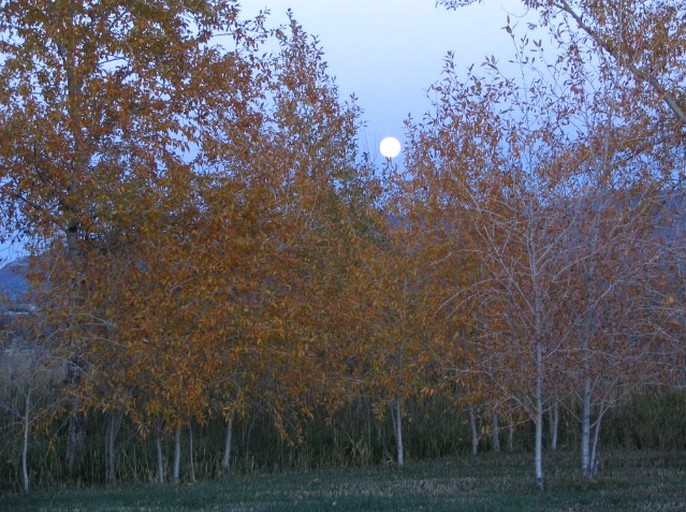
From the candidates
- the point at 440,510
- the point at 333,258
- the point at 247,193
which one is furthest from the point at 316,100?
the point at 440,510

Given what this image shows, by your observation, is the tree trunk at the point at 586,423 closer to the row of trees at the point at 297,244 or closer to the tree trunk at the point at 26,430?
the row of trees at the point at 297,244

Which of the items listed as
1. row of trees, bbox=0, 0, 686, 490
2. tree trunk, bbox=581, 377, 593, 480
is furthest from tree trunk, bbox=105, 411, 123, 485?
tree trunk, bbox=581, 377, 593, 480

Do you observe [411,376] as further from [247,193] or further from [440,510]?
[440,510]

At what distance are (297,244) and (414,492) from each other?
144 inches

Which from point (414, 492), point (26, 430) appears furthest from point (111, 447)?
point (414, 492)

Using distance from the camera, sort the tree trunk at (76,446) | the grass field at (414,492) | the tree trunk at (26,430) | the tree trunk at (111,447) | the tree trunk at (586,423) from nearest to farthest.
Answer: the grass field at (414,492)
the tree trunk at (586,423)
the tree trunk at (26,430)
the tree trunk at (111,447)
the tree trunk at (76,446)

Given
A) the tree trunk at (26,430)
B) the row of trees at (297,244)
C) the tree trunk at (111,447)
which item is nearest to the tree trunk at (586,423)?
the row of trees at (297,244)

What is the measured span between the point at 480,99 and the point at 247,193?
3.86m

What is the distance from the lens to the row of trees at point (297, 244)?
9.67 meters

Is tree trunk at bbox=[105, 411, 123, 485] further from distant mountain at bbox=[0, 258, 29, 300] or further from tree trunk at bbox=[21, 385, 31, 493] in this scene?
distant mountain at bbox=[0, 258, 29, 300]

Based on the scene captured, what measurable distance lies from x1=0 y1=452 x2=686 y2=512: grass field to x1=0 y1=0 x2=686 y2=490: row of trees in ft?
2.02

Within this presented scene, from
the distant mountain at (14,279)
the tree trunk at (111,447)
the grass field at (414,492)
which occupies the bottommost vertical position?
the grass field at (414,492)

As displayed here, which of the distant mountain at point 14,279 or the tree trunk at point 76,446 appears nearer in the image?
the distant mountain at point 14,279

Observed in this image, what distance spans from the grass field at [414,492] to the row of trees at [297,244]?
→ 62cm
